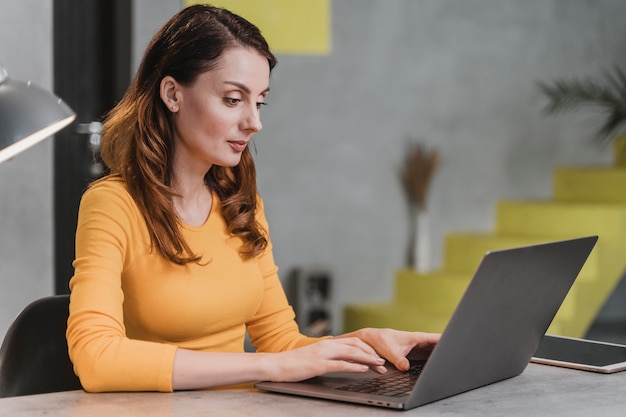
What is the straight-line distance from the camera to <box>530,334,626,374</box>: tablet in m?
1.81

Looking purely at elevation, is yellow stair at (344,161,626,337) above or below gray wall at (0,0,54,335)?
below

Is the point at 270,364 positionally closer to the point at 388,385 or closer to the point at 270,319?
the point at 388,385

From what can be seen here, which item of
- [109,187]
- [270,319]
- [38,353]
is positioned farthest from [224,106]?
[38,353]

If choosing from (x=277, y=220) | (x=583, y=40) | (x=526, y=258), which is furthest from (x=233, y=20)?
(x=583, y=40)

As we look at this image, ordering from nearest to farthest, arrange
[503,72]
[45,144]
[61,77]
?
[45,144] < [61,77] < [503,72]

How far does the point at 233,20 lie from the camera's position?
2033 mm

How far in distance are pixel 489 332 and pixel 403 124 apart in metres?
4.41

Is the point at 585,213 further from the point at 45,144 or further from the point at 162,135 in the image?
the point at 162,135

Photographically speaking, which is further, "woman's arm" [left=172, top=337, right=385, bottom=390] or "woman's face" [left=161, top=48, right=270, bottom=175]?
"woman's face" [left=161, top=48, right=270, bottom=175]

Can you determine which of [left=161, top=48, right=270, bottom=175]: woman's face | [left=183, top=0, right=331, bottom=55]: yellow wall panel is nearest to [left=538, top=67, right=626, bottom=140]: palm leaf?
[left=183, top=0, right=331, bottom=55]: yellow wall panel

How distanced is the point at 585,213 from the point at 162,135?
4.10 metres

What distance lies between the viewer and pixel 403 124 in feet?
19.4

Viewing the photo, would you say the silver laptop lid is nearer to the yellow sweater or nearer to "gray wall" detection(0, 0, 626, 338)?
the yellow sweater

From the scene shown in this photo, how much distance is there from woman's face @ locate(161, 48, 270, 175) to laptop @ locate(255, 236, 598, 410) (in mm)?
500
